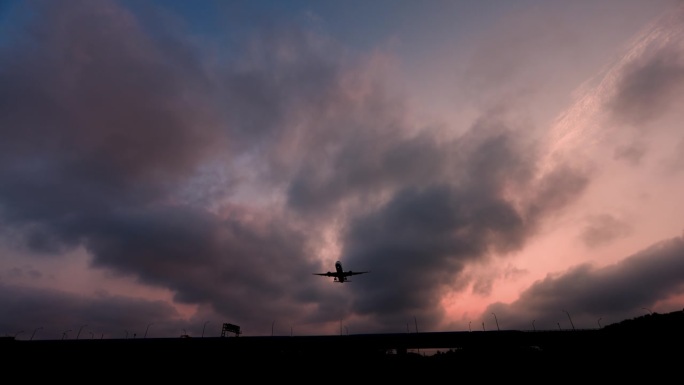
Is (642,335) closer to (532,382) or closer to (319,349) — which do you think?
(532,382)

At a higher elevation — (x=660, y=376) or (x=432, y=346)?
(x=432, y=346)

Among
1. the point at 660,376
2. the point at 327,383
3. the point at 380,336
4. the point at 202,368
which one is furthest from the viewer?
the point at 380,336

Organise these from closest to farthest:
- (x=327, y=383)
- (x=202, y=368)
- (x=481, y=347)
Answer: (x=327, y=383) < (x=202, y=368) < (x=481, y=347)

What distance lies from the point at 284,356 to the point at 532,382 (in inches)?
2267

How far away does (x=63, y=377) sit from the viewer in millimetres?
76125

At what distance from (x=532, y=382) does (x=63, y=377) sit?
101564 mm

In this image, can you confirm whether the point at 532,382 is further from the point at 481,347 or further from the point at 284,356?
the point at 284,356

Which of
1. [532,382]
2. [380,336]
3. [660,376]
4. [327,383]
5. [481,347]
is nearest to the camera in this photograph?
[660,376]

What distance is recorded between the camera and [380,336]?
104688 mm

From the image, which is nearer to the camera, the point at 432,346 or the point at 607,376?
the point at 607,376

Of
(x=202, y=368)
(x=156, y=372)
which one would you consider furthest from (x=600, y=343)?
(x=156, y=372)

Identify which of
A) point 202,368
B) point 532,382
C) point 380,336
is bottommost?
point 532,382

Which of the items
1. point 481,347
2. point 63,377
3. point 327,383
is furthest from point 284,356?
point 481,347

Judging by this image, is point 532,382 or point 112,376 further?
point 112,376
